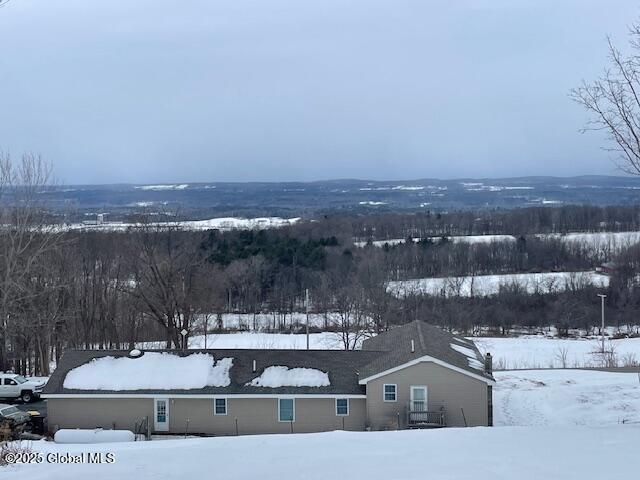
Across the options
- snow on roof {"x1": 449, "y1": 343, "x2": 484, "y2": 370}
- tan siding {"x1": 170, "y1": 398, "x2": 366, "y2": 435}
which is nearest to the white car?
tan siding {"x1": 170, "y1": 398, "x2": 366, "y2": 435}

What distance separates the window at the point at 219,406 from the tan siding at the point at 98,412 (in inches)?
64.6

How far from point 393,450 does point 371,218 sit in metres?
99.9

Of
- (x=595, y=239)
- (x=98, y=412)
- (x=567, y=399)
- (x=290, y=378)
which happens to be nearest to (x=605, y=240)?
(x=595, y=239)

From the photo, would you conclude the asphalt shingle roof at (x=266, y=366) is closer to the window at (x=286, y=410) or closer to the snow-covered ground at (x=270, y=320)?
the window at (x=286, y=410)

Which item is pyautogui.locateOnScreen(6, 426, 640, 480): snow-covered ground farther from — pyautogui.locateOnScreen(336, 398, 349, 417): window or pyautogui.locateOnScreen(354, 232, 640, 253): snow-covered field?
pyautogui.locateOnScreen(354, 232, 640, 253): snow-covered field

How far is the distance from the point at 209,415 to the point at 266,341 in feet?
74.1

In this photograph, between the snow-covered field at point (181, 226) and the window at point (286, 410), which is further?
the snow-covered field at point (181, 226)

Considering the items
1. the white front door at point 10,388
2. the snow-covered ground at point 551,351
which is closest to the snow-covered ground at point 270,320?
the snow-covered ground at point 551,351

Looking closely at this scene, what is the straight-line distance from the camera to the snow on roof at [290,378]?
18906 mm

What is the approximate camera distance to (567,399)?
856 inches

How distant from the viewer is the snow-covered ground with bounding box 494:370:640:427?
19.6m

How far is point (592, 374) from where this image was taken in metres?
25.6

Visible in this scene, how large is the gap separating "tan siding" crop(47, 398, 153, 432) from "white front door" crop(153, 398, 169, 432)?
0.13m

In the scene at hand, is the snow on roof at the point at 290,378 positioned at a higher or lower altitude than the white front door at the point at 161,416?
higher
